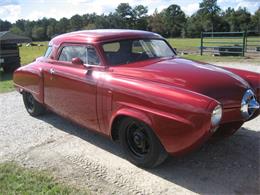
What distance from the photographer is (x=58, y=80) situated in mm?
5508

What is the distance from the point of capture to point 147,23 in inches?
3356

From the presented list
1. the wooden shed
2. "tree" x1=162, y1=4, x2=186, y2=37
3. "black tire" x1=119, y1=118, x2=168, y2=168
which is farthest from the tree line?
"black tire" x1=119, y1=118, x2=168, y2=168

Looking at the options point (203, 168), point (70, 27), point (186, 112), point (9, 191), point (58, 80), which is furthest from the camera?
point (70, 27)

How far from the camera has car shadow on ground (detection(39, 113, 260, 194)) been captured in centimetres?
379

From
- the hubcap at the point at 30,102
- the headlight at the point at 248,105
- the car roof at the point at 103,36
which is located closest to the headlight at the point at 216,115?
the headlight at the point at 248,105

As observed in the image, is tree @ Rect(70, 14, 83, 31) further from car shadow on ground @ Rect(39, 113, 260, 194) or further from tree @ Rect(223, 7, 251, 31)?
car shadow on ground @ Rect(39, 113, 260, 194)

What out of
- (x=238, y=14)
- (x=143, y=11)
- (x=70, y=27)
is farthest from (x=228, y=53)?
(x=143, y=11)

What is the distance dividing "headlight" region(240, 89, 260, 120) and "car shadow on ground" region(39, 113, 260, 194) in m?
0.57

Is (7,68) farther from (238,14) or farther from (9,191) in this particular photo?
(238,14)

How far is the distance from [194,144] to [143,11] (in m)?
89.9

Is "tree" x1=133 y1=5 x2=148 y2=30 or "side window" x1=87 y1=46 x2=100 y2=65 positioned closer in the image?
"side window" x1=87 y1=46 x2=100 y2=65

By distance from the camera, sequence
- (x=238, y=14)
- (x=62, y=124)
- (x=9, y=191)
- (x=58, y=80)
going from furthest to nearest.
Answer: (x=238, y=14) < (x=62, y=124) < (x=58, y=80) < (x=9, y=191)

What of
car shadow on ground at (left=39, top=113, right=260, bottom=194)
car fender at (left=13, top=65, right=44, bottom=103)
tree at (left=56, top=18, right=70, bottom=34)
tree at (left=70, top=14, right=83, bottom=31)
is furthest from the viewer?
tree at (left=70, top=14, right=83, bottom=31)

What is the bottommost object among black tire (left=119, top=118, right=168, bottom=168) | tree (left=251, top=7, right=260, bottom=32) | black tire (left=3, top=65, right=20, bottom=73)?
black tire (left=119, top=118, right=168, bottom=168)
